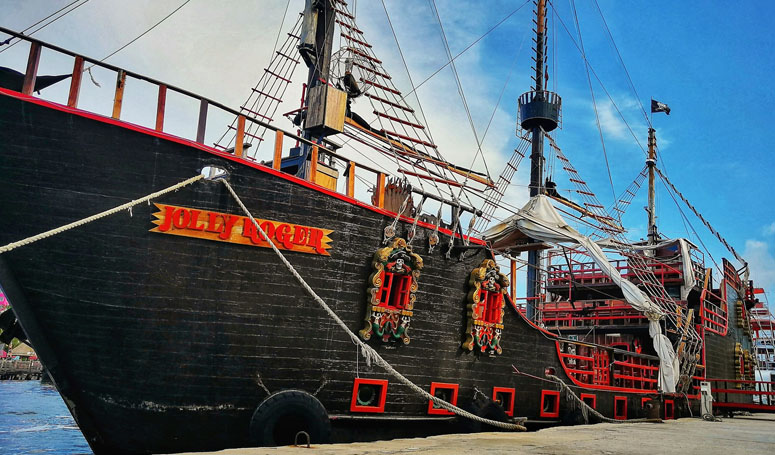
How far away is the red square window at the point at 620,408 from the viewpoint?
12952 millimetres

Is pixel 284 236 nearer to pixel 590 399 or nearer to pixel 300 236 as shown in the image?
pixel 300 236

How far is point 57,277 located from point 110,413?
5.49ft

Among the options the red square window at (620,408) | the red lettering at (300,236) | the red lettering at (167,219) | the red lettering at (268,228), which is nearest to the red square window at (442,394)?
the red lettering at (300,236)

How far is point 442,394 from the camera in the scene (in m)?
8.94

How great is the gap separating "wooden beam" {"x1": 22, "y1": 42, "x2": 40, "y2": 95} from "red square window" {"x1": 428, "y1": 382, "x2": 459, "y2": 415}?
21.7 ft

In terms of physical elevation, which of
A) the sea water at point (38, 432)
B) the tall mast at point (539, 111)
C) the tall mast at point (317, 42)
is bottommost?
the sea water at point (38, 432)

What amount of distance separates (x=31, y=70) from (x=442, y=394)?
23.1ft

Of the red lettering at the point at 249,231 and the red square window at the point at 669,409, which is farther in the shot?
the red square window at the point at 669,409

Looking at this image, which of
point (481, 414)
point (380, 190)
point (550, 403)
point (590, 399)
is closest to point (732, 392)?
point (590, 399)

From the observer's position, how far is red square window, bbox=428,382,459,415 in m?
8.68

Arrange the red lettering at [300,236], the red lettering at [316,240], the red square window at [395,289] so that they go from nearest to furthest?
1. the red lettering at [300,236]
2. the red lettering at [316,240]
3. the red square window at [395,289]

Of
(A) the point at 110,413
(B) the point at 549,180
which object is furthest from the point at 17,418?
(B) the point at 549,180

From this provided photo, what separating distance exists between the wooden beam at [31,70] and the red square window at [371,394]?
212 inches

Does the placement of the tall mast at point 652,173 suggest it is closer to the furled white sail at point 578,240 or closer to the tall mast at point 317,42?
the furled white sail at point 578,240
